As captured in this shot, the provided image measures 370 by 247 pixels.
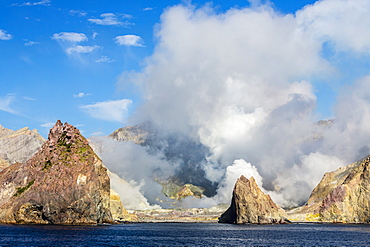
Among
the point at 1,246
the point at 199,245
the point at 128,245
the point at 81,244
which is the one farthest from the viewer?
the point at 199,245

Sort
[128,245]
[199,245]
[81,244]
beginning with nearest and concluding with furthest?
[81,244], [128,245], [199,245]

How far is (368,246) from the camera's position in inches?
6964

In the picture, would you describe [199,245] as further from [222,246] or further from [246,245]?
[246,245]

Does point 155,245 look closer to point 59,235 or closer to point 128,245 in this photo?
point 128,245

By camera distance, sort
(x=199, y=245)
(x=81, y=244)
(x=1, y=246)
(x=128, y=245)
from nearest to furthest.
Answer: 1. (x=1, y=246)
2. (x=81, y=244)
3. (x=128, y=245)
4. (x=199, y=245)

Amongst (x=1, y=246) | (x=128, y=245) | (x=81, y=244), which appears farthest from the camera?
(x=128, y=245)

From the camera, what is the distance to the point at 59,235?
603 ft

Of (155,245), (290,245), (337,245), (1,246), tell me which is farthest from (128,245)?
(337,245)

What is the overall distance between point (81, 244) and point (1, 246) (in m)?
28.1

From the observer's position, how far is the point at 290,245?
187750 millimetres

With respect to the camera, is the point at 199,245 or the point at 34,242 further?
the point at 199,245

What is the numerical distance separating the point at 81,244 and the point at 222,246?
205 feet

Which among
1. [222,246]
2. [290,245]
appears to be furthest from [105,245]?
[290,245]

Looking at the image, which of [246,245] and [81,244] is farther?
[246,245]
